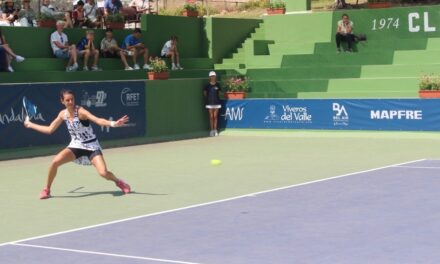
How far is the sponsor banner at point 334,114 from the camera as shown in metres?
24.1

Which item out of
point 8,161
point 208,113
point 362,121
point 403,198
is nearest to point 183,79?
point 208,113

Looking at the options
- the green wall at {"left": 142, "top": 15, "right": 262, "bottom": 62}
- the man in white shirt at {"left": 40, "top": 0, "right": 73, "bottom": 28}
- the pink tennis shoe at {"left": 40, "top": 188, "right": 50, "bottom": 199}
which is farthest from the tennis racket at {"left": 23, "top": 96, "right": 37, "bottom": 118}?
the green wall at {"left": 142, "top": 15, "right": 262, "bottom": 62}

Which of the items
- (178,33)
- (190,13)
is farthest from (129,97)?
(190,13)

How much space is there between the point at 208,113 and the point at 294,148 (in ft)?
20.4

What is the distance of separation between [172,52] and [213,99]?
3193mm

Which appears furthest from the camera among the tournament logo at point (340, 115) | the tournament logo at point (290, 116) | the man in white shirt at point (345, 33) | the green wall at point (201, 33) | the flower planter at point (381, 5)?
the flower planter at point (381, 5)

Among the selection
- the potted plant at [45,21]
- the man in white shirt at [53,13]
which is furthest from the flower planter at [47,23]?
the man in white shirt at [53,13]

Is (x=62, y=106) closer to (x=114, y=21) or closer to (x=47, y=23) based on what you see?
(x=47, y=23)

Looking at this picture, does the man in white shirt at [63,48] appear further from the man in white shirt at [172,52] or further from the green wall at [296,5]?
the green wall at [296,5]

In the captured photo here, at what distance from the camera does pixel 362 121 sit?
25141 millimetres

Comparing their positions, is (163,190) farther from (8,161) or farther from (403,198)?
(8,161)

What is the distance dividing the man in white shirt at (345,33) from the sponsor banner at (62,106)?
27.1ft

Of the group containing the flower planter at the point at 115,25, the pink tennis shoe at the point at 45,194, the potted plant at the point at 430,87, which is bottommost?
the pink tennis shoe at the point at 45,194

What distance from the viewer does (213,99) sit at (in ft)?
89.1
